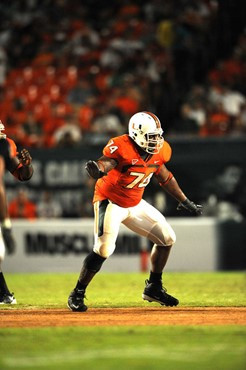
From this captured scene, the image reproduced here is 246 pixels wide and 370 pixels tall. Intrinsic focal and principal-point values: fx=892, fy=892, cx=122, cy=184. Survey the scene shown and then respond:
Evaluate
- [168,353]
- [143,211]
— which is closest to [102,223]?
[143,211]

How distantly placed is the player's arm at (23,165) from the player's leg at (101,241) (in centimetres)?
86

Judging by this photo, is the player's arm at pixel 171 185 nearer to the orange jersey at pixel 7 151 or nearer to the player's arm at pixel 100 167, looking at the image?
the player's arm at pixel 100 167

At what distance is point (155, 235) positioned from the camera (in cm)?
932

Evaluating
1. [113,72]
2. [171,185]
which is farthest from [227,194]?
[171,185]

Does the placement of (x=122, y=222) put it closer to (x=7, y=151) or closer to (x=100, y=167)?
(x=100, y=167)

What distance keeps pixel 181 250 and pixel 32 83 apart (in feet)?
20.9

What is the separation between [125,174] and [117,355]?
10.5 ft

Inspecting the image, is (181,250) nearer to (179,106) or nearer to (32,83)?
(179,106)

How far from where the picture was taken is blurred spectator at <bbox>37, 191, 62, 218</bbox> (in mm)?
16469

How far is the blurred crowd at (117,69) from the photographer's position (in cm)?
1750

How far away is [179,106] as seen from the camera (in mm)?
18062

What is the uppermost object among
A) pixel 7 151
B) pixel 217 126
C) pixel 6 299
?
pixel 7 151

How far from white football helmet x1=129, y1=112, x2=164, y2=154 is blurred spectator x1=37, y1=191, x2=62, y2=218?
754 cm

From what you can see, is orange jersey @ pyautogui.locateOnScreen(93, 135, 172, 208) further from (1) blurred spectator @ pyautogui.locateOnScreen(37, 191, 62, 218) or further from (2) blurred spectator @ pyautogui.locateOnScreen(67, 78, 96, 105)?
(2) blurred spectator @ pyautogui.locateOnScreen(67, 78, 96, 105)
